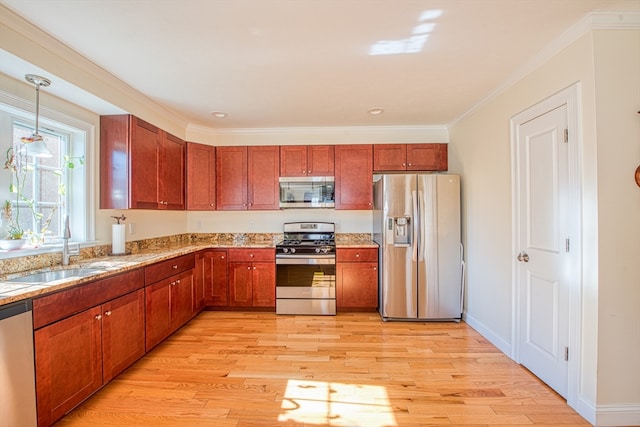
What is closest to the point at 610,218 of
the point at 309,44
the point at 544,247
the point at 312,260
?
the point at 544,247

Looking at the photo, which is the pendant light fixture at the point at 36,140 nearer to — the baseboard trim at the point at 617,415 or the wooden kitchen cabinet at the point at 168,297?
the wooden kitchen cabinet at the point at 168,297

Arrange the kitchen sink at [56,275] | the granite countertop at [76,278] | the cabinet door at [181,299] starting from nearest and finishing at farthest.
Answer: the granite countertop at [76,278] → the kitchen sink at [56,275] → the cabinet door at [181,299]

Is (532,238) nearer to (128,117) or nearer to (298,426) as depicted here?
(298,426)

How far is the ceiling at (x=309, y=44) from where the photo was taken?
1.61 metres

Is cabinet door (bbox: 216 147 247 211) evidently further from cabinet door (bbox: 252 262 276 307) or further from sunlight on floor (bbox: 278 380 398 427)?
sunlight on floor (bbox: 278 380 398 427)

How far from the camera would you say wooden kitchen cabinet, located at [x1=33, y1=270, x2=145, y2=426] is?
1586 mm

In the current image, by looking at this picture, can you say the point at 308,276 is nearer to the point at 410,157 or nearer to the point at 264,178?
the point at 264,178

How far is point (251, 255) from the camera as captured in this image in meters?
3.63

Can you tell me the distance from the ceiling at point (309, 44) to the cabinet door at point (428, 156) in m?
0.86

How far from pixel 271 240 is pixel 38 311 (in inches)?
→ 107

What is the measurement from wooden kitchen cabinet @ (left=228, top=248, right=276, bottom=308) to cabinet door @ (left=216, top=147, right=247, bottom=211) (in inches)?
26.6

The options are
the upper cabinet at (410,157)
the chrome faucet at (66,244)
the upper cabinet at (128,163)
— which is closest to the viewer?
the chrome faucet at (66,244)

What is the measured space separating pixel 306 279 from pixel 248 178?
1574 millimetres

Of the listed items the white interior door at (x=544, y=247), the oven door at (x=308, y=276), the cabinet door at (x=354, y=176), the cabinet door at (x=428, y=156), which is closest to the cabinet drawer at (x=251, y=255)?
the oven door at (x=308, y=276)
